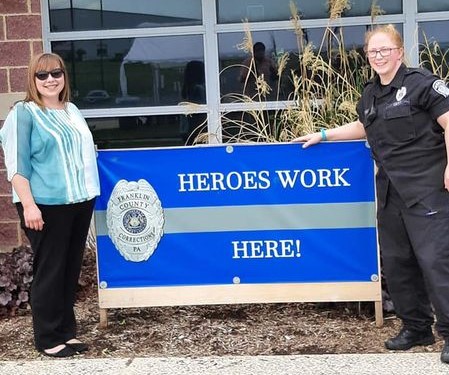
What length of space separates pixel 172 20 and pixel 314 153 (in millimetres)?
2710

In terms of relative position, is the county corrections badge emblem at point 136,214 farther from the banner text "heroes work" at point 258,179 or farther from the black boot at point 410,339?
the black boot at point 410,339

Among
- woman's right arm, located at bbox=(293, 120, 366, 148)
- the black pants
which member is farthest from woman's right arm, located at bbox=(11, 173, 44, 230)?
woman's right arm, located at bbox=(293, 120, 366, 148)

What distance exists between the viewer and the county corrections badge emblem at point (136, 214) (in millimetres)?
4785

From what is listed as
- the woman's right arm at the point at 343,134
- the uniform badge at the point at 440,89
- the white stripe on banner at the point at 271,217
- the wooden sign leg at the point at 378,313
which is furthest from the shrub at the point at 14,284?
the uniform badge at the point at 440,89

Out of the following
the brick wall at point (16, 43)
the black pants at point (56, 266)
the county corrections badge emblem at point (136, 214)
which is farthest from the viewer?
the brick wall at point (16, 43)

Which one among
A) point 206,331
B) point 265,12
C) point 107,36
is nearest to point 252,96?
point 265,12

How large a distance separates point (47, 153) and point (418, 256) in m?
2.07

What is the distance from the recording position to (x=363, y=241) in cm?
474

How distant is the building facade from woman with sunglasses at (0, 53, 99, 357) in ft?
7.87

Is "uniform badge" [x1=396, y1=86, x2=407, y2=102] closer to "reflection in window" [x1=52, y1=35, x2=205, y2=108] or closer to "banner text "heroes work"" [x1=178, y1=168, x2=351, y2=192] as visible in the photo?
"banner text "heroes work"" [x1=178, y1=168, x2=351, y2=192]

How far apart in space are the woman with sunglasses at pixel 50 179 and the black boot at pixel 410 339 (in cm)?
183

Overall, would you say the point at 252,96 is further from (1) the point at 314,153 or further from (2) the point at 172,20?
(1) the point at 314,153

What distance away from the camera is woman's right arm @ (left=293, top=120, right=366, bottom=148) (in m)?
4.51

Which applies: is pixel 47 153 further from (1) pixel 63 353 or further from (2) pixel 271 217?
(2) pixel 271 217
